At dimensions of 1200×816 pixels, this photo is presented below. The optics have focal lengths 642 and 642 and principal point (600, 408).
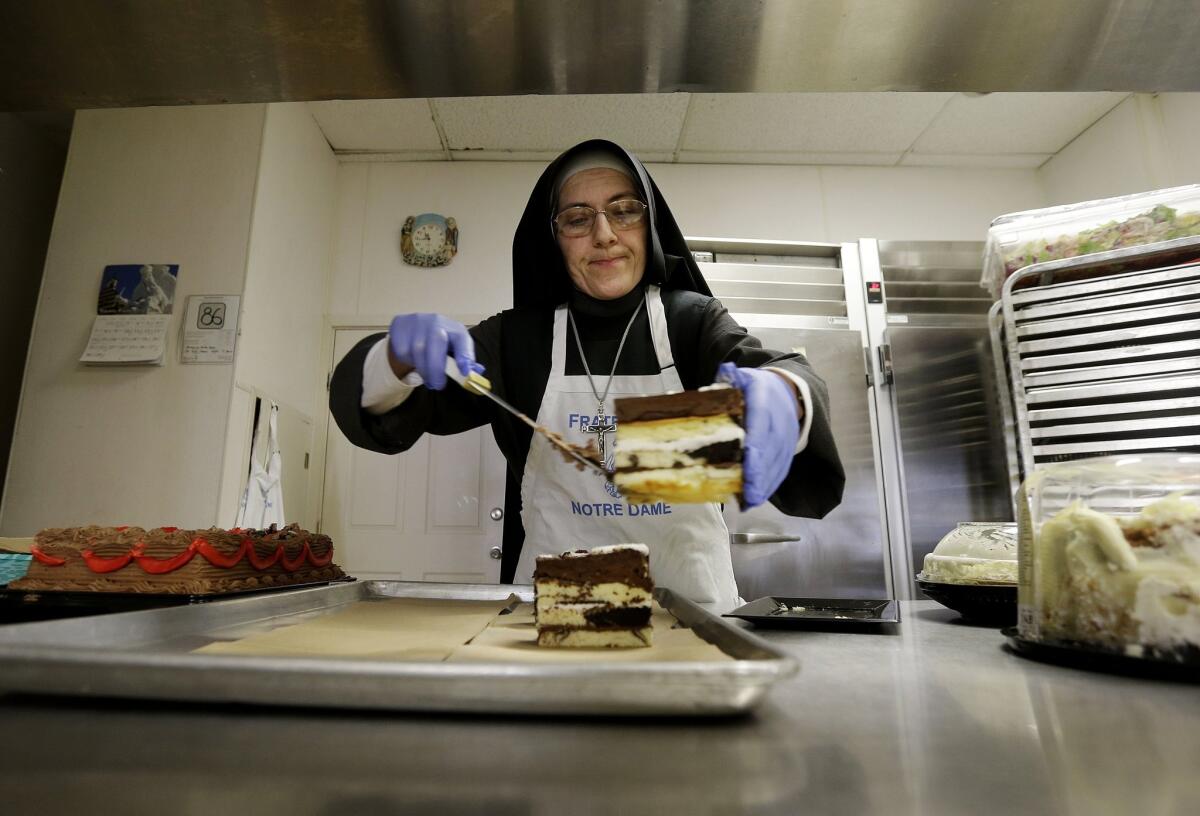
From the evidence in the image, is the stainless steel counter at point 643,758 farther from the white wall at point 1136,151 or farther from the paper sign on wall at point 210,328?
the white wall at point 1136,151

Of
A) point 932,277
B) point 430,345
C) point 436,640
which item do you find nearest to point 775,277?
point 932,277

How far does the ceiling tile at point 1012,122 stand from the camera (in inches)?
153

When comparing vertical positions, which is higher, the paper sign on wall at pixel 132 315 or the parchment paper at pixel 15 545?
the paper sign on wall at pixel 132 315

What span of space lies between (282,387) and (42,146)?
2509 millimetres

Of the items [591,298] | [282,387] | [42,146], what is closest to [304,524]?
[282,387]

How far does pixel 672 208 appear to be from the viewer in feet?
14.5

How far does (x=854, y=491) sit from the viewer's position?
3479 millimetres

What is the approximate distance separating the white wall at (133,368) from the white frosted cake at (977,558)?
312 centimetres

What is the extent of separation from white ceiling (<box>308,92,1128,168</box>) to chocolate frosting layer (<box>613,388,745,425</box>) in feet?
10.8

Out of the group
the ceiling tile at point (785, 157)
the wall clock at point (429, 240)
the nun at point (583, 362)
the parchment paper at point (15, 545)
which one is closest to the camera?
the nun at point (583, 362)

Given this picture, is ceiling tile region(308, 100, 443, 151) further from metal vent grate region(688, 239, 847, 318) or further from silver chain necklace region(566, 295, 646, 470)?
silver chain necklace region(566, 295, 646, 470)

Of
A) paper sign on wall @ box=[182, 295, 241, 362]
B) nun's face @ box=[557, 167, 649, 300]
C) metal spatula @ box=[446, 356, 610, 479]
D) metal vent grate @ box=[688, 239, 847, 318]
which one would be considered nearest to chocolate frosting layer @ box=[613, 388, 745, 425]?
metal spatula @ box=[446, 356, 610, 479]

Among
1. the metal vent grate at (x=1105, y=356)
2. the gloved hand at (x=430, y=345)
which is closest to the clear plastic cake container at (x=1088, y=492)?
Result: the gloved hand at (x=430, y=345)

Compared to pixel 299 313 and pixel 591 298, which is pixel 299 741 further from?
pixel 299 313
